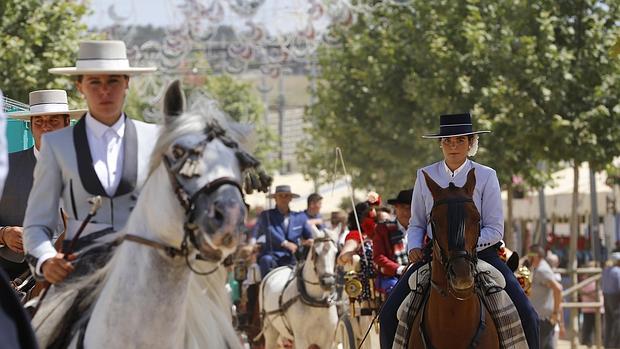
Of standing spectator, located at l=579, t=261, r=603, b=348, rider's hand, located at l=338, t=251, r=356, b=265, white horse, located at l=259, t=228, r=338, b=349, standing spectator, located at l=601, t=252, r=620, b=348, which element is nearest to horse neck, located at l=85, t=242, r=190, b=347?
rider's hand, located at l=338, t=251, r=356, b=265

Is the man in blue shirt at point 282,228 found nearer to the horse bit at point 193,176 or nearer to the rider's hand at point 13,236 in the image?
the rider's hand at point 13,236

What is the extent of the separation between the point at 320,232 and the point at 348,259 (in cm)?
290

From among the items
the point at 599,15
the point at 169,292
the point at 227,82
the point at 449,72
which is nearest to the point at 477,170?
the point at 169,292

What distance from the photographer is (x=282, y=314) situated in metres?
20.1

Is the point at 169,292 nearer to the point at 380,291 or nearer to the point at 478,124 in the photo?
the point at 380,291

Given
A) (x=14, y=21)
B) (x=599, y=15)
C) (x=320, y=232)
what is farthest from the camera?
Answer: (x=599, y=15)

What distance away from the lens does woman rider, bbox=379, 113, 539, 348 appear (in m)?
11.0

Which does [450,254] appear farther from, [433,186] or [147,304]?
[147,304]

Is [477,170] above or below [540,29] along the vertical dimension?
below

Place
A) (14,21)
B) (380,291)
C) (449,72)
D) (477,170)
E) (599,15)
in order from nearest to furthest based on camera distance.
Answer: (477,170) → (380,291) → (14,21) → (599,15) → (449,72)

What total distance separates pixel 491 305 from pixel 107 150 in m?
4.48

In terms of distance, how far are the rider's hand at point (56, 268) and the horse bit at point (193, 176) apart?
34cm

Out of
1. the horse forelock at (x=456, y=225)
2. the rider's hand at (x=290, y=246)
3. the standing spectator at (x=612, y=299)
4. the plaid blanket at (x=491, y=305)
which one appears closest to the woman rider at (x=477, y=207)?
the plaid blanket at (x=491, y=305)

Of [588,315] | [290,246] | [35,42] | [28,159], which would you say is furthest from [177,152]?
[588,315]
